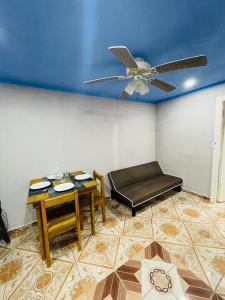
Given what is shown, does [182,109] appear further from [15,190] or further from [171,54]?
[15,190]

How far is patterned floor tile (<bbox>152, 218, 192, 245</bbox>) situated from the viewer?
186 cm

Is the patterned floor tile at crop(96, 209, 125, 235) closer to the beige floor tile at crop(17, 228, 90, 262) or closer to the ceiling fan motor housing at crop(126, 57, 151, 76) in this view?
the beige floor tile at crop(17, 228, 90, 262)

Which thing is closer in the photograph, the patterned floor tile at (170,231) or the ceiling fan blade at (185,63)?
the ceiling fan blade at (185,63)

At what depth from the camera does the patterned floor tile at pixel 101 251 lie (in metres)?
1.59

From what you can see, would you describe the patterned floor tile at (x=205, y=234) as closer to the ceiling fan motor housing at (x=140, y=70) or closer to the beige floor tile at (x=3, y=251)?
the ceiling fan motor housing at (x=140, y=70)

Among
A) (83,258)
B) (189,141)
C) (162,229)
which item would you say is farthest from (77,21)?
(189,141)

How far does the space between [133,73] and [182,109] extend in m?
2.24

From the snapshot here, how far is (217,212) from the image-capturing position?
2428mm

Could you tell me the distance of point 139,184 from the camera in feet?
10.0

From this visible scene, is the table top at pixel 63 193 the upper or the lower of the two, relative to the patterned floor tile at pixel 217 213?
upper

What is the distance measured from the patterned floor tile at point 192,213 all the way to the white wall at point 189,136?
1.88 feet

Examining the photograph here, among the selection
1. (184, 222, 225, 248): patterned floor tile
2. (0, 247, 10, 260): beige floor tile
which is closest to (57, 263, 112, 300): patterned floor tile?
(0, 247, 10, 260): beige floor tile

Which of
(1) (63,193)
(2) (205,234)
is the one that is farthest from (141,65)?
(2) (205,234)

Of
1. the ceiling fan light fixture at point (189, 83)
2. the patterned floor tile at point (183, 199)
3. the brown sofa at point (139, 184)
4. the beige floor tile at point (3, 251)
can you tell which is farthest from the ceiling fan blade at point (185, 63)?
the beige floor tile at point (3, 251)
